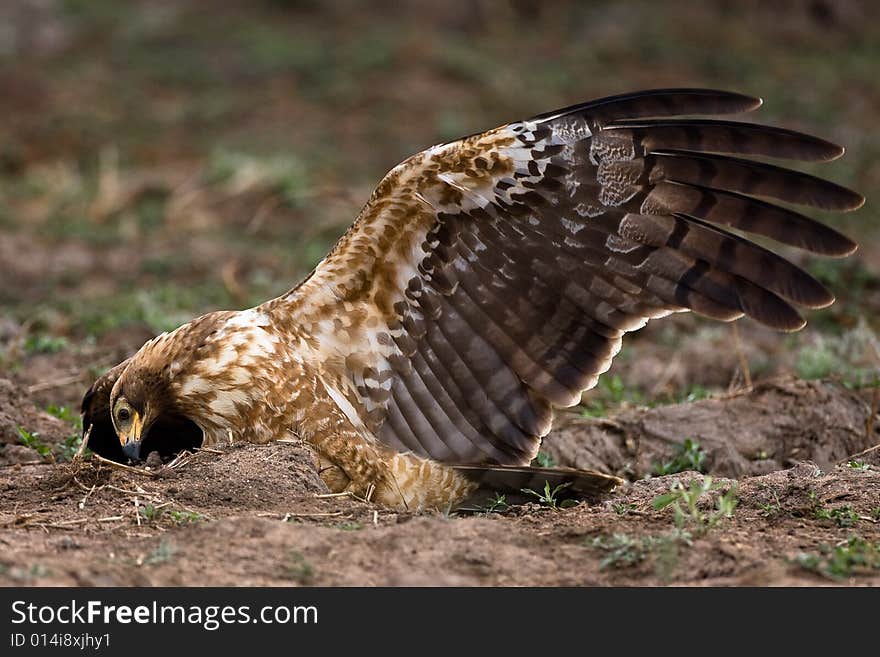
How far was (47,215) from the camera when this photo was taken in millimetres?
12805

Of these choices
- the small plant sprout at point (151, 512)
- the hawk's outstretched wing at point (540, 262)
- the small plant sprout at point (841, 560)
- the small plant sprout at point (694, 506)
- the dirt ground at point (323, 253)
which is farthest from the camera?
the hawk's outstretched wing at point (540, 262)

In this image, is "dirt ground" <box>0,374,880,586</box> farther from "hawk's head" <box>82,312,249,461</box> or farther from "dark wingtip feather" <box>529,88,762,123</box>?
"dark wingtip feather" <box>529,88,762,123</box>

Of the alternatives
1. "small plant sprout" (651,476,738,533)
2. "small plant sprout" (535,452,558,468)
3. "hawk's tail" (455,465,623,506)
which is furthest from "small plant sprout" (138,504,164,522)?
"small plant sprout" (535,452,558,468)

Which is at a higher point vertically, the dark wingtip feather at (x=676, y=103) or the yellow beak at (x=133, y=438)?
the dark wingtip feather at (x=676, y=103)

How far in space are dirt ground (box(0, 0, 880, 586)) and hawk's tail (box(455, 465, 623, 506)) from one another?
0.43 ft

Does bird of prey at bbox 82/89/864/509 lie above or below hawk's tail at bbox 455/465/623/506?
above

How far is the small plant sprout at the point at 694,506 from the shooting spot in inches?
183

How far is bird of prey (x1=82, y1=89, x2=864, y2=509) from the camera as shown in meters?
5.43

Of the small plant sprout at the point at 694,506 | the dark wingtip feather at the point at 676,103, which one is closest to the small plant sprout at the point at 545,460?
the small plant sprout at the point at 694,506

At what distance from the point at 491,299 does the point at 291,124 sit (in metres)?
10.8

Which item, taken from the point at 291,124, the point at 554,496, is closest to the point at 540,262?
the point at 554,496

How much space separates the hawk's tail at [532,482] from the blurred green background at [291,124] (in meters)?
1.75

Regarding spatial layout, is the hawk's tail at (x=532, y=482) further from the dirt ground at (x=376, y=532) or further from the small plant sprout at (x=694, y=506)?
the small plant sprout at (x=694, y=506)

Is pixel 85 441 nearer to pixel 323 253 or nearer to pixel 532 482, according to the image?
pixel 532 482
